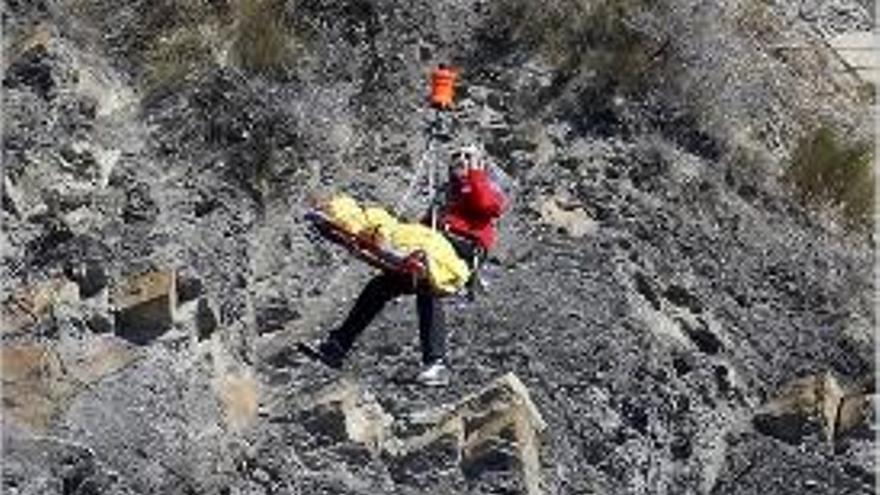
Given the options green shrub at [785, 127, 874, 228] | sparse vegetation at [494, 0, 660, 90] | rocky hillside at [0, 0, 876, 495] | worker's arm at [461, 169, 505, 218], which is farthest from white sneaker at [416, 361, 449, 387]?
green shrub at [785, 127, 874, 228]

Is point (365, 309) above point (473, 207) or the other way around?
the other way around

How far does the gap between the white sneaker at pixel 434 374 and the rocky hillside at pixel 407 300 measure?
0.66 ft

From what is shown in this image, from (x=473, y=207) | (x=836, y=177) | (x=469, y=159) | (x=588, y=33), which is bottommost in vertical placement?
(x=836, y=177)

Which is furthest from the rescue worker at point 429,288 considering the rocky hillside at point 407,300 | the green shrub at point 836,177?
the green shrub at point 836,177

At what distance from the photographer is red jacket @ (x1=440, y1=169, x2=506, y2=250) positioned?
10.9 metres

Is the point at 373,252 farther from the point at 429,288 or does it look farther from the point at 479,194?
the point at 479,194

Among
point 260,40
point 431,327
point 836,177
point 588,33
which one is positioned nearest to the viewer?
point 431,327

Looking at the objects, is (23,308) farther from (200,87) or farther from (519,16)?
(519,16)

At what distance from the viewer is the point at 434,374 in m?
11.1

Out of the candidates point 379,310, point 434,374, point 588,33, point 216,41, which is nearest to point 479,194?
point 379,310

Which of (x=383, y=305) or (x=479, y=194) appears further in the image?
(x=383, y=305)

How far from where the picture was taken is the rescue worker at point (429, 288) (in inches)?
428

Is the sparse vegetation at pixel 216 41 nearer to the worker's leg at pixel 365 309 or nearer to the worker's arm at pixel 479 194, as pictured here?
the worker's leg at pixel 365 309

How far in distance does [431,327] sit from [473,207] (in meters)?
0.67
